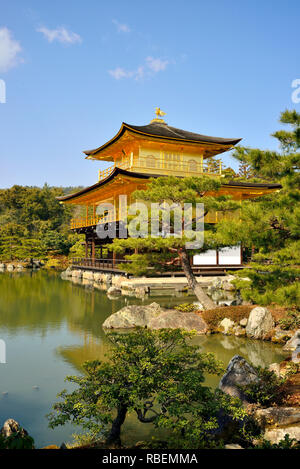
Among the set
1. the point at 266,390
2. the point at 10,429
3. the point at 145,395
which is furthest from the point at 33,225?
the point at 145,395

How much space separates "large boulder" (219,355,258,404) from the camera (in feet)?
15.8

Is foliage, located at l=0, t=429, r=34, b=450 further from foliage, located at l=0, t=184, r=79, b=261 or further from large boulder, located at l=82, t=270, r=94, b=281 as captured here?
foliage, located at l=0, t=184, r=79, b=261

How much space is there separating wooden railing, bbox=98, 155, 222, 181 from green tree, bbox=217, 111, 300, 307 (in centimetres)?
1474

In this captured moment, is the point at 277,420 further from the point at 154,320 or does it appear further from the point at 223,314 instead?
the point at 223,314

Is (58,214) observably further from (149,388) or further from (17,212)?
(149,388)

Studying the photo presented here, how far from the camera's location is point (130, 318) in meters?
9.25

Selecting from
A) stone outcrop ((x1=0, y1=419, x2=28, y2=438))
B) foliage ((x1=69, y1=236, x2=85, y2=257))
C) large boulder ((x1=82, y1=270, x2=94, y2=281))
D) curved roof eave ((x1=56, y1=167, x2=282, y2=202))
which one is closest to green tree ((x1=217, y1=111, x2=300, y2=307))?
stone outcrop ((x1=0, y1=419, x2=28, y2=438))

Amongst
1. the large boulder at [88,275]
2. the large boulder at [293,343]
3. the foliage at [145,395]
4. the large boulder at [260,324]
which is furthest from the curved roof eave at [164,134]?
the foliage at [145,395]

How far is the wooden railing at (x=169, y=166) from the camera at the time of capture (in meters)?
20.3

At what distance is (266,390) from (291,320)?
414cm

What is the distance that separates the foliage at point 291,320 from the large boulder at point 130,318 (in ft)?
10.1

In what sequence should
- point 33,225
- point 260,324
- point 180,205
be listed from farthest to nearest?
1. point 33,225
2. point 180,205
3. point 260,324

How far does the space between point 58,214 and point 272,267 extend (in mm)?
44058
